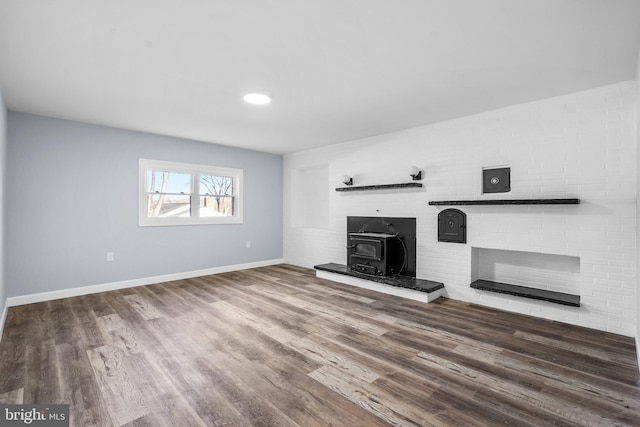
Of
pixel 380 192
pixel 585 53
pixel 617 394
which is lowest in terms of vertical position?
pixel 617 394

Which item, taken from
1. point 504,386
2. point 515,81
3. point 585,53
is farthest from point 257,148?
point 504,386

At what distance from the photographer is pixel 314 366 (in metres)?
2.27

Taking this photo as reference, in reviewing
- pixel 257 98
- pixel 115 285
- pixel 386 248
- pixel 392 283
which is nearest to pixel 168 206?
pixel 115 285

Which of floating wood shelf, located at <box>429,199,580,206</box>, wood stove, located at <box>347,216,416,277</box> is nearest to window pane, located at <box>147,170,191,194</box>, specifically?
wood stove, located at <box>347,216,416,277</box>

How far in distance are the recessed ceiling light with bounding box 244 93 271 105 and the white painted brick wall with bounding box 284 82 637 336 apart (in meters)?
2.11

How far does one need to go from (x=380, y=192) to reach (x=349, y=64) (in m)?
2.57

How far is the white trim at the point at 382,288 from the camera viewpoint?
12.6 ft

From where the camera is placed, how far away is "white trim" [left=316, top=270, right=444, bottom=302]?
384 cm

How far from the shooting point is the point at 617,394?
1942 millimetres

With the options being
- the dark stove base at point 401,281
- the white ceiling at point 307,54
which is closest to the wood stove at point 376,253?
the dark stove base at point 401,281

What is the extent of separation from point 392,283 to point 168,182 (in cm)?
387

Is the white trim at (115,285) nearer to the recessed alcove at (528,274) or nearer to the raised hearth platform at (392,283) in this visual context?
the raised hearth platform at (392,283)

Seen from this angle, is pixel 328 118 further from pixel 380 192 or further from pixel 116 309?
pixel 116 309

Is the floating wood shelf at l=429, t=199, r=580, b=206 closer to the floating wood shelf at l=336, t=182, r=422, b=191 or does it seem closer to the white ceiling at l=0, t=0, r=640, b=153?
the floating wood shelf at l=336, t=182, r=422, b=191
